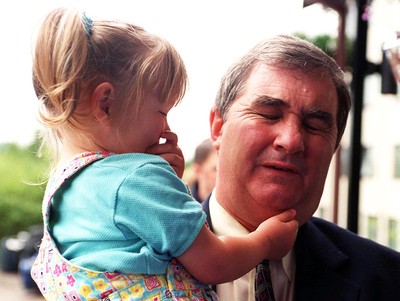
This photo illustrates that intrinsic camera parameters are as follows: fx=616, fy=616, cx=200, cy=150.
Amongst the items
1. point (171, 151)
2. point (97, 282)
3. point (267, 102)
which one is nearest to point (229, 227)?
point (267, 102)

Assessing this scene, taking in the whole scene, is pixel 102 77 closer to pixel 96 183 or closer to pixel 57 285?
pixel 96 183

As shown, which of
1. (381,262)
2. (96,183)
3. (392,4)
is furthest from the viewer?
(392,4)

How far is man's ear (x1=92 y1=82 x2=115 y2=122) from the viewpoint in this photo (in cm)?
118

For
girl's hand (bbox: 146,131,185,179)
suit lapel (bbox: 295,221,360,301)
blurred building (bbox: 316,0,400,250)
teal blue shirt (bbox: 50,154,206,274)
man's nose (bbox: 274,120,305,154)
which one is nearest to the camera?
teal blue shirt (bbox: 50,154,206,274)

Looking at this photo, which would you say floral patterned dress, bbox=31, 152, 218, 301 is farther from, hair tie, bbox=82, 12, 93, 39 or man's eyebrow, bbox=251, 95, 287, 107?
man's eyebrow, bbox=251, 95, 287, 107

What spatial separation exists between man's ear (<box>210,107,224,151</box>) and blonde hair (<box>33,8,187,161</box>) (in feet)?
1.92

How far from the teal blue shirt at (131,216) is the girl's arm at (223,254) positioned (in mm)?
27

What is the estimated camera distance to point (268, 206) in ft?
5.48

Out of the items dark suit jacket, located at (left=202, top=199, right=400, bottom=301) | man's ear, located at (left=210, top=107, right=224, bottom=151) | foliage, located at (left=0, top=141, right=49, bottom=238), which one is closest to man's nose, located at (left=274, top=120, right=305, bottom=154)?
man's ear, located at (left=210, top=107, right=224, bottom=151)

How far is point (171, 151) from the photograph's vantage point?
126cm

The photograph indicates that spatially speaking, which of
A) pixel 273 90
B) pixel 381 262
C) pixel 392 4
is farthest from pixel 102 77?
pixel 392 4

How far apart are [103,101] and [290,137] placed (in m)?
0.60

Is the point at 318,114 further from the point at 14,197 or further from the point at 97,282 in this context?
the point at 14,197

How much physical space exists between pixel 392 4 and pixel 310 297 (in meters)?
1.66
